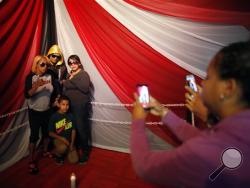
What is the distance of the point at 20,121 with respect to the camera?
279 cm

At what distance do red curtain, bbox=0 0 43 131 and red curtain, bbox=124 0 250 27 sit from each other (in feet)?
3.62

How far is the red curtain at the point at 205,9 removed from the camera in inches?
85.1

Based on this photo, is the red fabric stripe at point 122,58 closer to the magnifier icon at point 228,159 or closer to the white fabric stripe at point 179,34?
the white fabric stripe at point 179,34

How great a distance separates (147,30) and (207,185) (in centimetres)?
209

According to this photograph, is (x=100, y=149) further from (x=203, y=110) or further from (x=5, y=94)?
(x=203, y=110)

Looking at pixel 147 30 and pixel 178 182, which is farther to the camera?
pixel 147 30

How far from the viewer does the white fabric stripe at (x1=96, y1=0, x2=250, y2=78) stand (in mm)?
2350

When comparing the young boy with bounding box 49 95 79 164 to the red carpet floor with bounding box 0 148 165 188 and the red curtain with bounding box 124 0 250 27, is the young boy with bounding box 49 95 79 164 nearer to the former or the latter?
the red carpet floor with bounding box 0 148 165 188

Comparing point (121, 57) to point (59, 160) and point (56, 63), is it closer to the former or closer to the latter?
point (56, 63)

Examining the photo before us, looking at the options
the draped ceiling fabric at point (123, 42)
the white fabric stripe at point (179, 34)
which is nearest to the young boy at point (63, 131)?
the draped ceiling fabric at point (123, 42)

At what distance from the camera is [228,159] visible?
607 millimetres

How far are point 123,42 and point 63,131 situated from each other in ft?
3.86

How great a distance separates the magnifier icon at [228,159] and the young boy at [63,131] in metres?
2.27

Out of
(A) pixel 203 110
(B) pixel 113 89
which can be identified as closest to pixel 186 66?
(B) pixel 113 89
